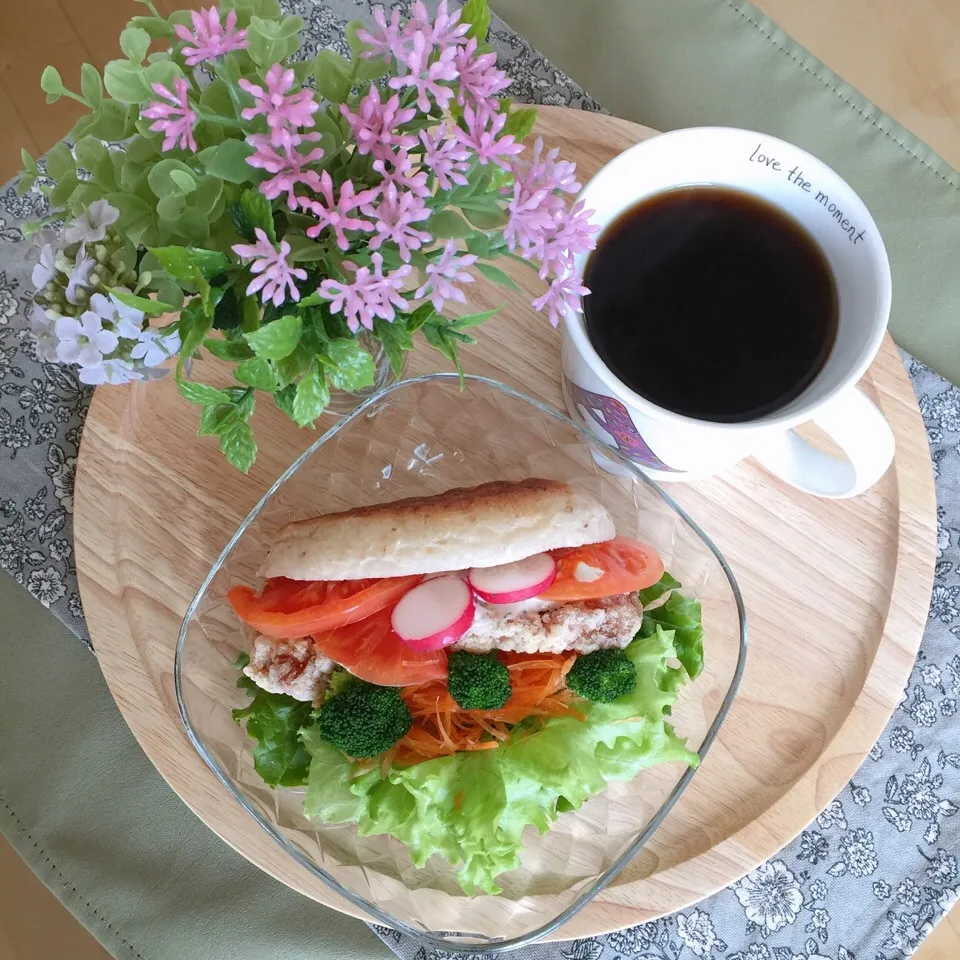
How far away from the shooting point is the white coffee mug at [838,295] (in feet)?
2.43

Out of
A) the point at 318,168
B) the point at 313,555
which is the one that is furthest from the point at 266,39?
the point at 313,555

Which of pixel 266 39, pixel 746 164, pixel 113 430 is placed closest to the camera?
pixel 266 39

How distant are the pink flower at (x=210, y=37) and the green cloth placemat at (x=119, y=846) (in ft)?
2.84

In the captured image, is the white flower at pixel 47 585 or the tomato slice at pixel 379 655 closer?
the tomato slice at pixel 379 655

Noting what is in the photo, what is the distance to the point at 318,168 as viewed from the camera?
0.64 meters

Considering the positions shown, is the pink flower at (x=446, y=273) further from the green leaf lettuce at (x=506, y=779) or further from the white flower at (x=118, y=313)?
the green leaf lettuce at (x=506, y=779)

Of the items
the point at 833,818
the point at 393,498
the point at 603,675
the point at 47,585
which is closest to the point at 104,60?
the point at 47,585

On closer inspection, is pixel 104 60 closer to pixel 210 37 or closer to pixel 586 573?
pixel 210 37

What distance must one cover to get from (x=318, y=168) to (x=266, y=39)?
0.31 feet

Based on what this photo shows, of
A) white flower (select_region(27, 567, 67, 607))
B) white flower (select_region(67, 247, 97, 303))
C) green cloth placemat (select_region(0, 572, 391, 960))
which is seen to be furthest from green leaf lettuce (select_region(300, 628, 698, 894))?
white flower (select_region(67, 247, 97, 303))

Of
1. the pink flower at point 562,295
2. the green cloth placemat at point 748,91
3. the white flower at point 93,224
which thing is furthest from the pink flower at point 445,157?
the green cloth placemat at point 748,91

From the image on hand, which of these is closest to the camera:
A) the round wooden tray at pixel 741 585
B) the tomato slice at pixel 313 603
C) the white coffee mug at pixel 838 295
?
the white coffee mug at pixel 838 295

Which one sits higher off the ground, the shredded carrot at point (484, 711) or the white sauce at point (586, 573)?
the white sauce at point (586, 573)

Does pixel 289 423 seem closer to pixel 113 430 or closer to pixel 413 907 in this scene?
pixel 113 430
